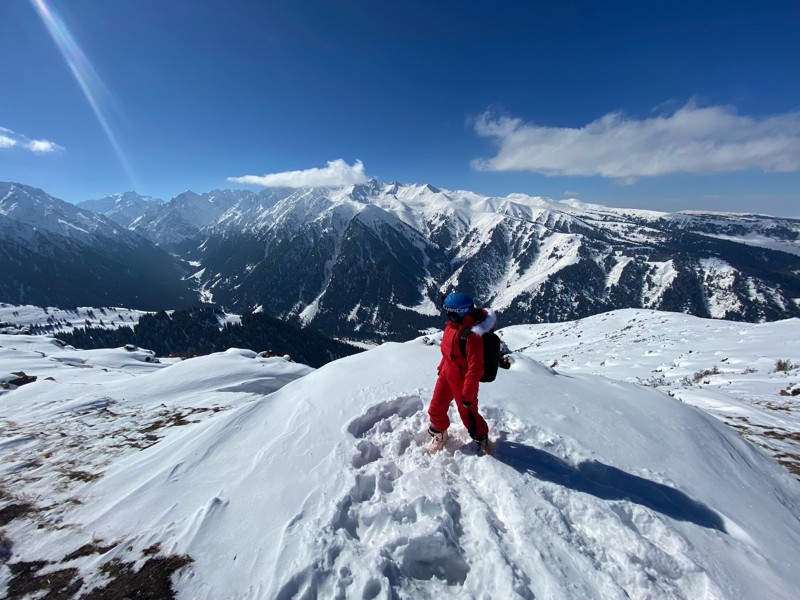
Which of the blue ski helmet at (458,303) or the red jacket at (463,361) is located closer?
the red jacket at (463,361)

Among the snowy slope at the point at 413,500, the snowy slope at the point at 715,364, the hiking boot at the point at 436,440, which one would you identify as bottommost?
the snowy slope at the point at 715,364

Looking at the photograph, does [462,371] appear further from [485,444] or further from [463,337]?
[485,444]

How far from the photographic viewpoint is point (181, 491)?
605 cm

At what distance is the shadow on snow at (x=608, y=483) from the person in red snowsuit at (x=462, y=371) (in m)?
0.73

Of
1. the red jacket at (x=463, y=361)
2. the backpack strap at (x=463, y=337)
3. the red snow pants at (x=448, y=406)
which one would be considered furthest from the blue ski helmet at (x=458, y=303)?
the red snow pants at (x=448, y=406)

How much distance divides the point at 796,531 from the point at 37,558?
10799 mm

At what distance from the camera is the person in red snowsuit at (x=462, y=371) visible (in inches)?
242

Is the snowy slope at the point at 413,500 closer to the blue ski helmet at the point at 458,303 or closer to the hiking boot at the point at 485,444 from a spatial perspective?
the hiking boot at the point at 485,444

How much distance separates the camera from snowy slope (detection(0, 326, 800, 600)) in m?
4.15

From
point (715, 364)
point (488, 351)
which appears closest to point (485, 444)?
point (488, 351)

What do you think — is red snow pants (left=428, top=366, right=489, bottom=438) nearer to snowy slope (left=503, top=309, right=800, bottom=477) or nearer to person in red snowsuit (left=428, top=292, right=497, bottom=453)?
person in red snowsuit (left=428, top=292, right=497, bottom=453)

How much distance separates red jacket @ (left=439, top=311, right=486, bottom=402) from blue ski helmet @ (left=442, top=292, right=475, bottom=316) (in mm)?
155

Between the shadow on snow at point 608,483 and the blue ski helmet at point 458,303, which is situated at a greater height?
the blue ski helmet at point 458,303

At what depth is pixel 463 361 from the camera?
21.0 feet
